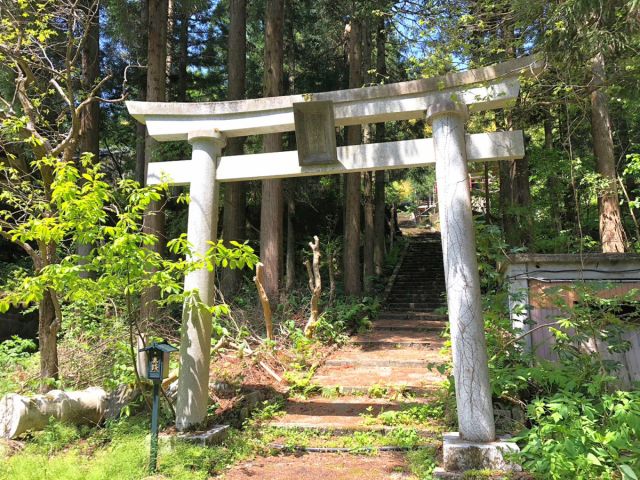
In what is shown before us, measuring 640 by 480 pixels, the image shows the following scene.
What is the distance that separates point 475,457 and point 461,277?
1.65 m

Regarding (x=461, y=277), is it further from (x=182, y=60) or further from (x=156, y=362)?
(x=182, y=60)

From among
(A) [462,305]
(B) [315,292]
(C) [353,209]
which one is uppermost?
(C) [353,209]

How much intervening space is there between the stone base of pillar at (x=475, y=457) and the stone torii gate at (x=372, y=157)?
136 millimetres

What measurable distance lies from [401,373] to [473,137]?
455 cm

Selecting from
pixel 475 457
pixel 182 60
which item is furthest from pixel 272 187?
pixel 475 457

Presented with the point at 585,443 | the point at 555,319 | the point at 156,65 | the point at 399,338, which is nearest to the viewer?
the point at 585,443

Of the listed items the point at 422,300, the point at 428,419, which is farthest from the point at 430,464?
the point at 422,300

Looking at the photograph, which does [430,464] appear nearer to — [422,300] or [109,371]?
[109,371]

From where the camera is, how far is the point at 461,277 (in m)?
4.66

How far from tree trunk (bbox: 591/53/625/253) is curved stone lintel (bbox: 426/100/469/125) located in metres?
5.53

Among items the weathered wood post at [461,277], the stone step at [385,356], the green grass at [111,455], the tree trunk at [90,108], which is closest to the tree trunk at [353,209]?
the stone step at [385,356]

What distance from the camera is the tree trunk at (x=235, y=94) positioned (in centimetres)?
1187

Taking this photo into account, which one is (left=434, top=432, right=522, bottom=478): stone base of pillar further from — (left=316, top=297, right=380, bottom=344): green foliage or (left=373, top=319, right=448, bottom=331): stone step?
(left=373, top=319, right=448, bottom=331): stone step

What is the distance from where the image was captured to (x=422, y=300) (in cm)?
1431
